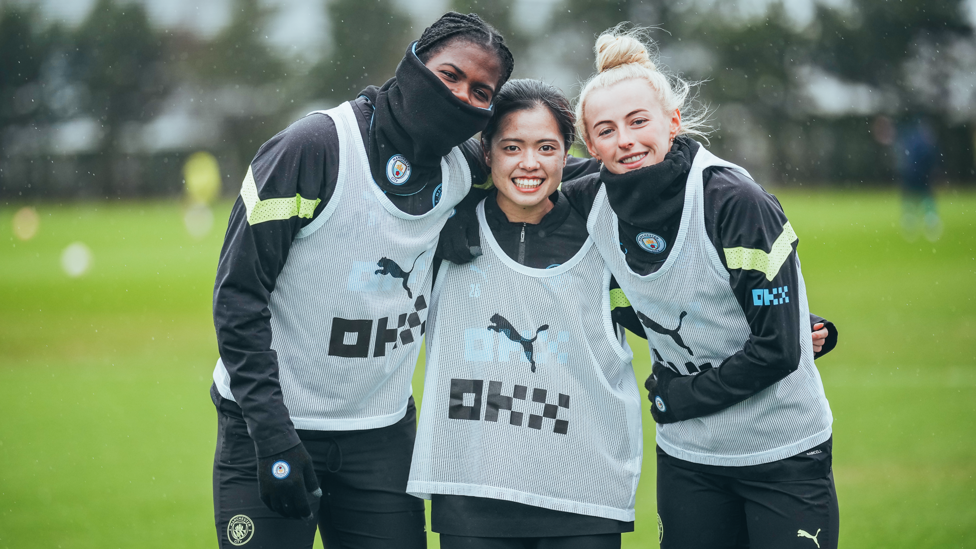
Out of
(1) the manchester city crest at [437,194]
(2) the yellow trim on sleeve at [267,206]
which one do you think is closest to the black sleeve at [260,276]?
(2) the yellow trim on sleeve at [267,206]

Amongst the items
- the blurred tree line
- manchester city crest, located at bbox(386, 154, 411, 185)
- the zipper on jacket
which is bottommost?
the zipper on jacket

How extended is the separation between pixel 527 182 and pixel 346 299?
61 centimetres

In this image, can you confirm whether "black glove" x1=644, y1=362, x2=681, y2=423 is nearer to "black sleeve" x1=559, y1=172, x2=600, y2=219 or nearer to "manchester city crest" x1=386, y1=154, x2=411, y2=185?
"black sleeve" x1=559, y1=172, x2=600, y2=219

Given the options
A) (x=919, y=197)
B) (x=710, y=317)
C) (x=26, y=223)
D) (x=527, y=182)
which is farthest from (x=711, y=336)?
(x=26, y=223)

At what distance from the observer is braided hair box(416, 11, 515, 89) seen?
2.39 metres

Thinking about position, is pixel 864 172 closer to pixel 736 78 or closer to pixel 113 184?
pixel 736 78

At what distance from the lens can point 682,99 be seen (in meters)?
2.48

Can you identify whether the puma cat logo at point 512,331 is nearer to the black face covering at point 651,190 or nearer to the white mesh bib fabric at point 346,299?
the white mesh bib fabric at point 346,299

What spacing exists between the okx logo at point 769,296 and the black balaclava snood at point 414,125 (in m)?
0.89

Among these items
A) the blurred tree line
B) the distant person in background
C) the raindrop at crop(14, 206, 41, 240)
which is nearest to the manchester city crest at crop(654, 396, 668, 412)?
the distant person in background

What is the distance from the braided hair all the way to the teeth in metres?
0.28

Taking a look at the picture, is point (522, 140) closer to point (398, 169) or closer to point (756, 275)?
point (398, 169)

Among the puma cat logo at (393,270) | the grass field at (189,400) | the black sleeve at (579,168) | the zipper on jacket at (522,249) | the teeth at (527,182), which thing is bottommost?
the grass field at (189,400)

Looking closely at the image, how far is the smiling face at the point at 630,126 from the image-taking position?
2355 millimetres
